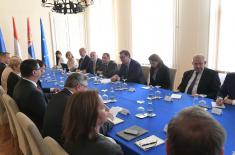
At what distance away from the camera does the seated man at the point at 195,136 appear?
2.50 ft

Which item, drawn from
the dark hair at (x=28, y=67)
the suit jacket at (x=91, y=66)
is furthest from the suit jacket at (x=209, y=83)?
the suit jacket at (x=91, y=66)

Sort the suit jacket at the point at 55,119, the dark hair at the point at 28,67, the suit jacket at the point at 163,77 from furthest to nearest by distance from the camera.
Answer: the suit jacket at the point at 163,77 < the dark hair at the point at 28,67 < the suit jacket at the point at 55,119

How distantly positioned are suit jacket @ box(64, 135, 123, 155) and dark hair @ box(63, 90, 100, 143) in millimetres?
28

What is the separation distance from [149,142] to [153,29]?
472 centimetres

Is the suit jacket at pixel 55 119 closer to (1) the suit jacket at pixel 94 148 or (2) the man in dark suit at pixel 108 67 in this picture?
(1) the suit jacket at pixel 94 148

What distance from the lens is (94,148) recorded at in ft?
4.21

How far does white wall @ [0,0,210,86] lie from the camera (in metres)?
4.83

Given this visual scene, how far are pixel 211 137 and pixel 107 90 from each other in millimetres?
2793

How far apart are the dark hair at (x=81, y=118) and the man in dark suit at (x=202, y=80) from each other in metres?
2.37

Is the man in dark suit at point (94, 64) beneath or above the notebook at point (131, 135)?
above

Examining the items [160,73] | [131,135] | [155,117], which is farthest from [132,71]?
[131,135]

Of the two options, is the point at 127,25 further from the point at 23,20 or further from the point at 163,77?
the point at 23,20

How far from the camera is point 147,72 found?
15.4 feet

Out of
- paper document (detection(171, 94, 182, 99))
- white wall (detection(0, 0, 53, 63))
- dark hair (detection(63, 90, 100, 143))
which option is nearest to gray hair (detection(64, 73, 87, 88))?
dark hair (detection(63, 90, 100, 143))
